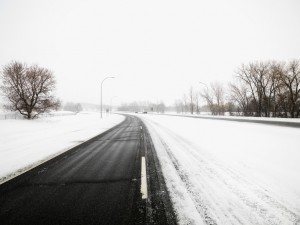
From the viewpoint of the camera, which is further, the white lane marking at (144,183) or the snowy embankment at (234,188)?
the white lane marking at (144,183)

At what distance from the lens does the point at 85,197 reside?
11.1 ft

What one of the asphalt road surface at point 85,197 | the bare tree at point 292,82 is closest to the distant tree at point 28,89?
the asphalt road surface at point 85,197

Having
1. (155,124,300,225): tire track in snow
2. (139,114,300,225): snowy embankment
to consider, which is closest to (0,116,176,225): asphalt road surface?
(139,114,300,225): snowy embankment

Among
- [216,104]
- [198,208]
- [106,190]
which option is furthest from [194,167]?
[216,104]

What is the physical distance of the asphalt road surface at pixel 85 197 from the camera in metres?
2.68

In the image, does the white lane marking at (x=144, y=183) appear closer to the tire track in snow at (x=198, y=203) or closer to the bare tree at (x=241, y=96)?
the tire track in snow at (x=198, y=203)

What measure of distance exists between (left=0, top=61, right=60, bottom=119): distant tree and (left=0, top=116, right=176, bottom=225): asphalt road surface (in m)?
26.8

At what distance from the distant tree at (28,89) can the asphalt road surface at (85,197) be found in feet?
88.1

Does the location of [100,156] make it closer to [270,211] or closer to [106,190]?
[106,190]

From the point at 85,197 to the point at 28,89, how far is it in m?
30.1

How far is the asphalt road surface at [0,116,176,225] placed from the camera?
268 cm

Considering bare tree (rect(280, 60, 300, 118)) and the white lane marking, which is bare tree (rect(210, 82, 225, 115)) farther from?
the white lane marking

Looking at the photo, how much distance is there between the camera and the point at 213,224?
2.50m

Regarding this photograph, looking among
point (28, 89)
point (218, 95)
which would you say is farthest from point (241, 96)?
point (28, 89)
